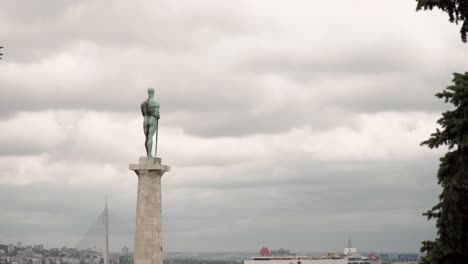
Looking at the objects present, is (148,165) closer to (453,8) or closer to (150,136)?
(150,136)

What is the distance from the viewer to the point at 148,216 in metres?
36.4

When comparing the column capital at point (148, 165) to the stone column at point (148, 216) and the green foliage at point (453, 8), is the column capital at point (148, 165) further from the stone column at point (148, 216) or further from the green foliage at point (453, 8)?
the green foliage at point (453, 8)

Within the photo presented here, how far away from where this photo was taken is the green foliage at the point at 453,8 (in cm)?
2336

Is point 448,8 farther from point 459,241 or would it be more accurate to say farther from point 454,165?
point 459,241

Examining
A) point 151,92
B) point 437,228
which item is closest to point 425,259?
point 437,228

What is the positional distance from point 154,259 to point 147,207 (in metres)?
2.10

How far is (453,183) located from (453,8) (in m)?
4.57

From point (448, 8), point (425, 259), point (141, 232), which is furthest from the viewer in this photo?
point (141, 232)

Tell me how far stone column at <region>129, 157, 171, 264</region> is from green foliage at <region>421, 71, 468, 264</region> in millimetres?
14021

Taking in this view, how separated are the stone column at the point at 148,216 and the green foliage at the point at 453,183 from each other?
1402 cm

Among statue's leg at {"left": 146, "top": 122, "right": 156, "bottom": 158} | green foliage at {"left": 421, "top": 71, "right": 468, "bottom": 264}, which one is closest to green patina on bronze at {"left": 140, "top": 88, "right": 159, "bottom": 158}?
statue's leg at {"left": 146, "top": 122, "right": 156, "bottom": 158}

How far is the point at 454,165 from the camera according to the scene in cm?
2462

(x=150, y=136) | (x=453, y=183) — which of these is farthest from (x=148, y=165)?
(x=453, y=183)

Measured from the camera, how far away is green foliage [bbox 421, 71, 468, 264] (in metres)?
23.7
